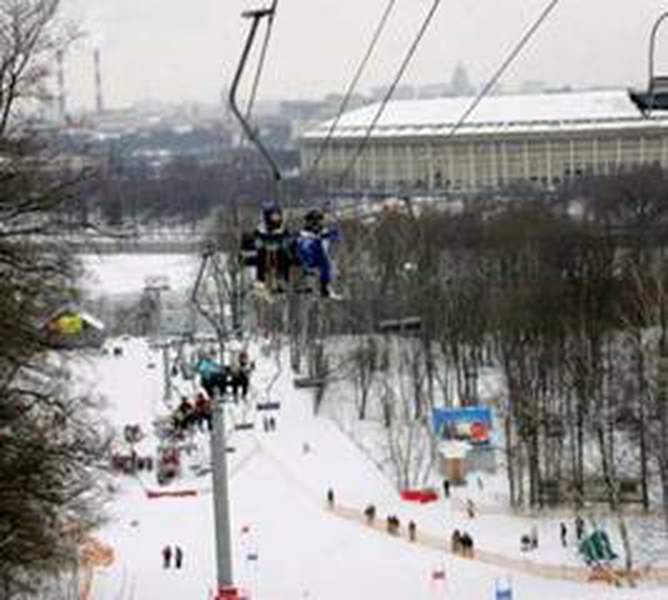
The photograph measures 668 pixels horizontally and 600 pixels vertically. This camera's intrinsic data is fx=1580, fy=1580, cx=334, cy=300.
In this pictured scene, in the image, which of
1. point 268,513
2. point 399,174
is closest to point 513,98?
point 399,174

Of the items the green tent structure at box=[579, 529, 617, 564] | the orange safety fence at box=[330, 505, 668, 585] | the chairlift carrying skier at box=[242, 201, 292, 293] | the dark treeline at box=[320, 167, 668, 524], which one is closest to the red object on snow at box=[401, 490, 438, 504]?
the dark treeline at box=[320, 167, 668, 524]

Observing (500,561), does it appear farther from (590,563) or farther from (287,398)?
(287,398)

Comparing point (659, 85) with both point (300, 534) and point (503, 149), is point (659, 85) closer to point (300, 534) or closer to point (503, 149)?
point (300, 534)

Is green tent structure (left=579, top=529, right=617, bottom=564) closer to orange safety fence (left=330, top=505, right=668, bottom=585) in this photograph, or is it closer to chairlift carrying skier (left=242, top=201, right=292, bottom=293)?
orange safety fence (left=330, top=505, right=668, bottom=585)

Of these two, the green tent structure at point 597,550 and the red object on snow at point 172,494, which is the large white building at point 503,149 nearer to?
the red object on snow at point 172,494

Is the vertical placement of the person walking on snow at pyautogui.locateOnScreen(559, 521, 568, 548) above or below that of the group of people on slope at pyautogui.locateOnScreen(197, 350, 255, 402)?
below

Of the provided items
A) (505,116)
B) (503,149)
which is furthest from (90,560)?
(505,116)
